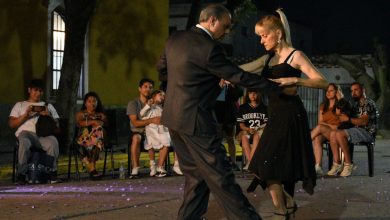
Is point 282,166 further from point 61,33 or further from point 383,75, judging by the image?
point 383,75

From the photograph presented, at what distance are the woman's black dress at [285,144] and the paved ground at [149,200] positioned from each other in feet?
3.82

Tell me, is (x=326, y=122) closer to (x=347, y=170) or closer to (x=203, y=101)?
(x=347, y=170)

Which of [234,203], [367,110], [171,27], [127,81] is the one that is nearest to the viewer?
[234,203]

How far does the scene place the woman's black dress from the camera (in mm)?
7191

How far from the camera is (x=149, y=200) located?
9.64 m

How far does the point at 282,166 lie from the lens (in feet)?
23.6

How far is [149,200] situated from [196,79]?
3.67 m

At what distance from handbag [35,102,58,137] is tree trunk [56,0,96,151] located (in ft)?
11.8

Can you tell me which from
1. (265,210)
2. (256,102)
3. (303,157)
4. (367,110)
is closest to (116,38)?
(256,102)

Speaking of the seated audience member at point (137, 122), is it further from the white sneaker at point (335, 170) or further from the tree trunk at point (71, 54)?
the tree trunk at point (71, 54)

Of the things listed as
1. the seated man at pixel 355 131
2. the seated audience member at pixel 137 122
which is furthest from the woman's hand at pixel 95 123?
the seated man at pixel 355 131

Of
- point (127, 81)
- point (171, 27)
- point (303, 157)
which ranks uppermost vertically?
point (171, 27)

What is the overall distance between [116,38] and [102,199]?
33.5 ft

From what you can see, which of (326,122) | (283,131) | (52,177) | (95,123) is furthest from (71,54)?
(283,131)
